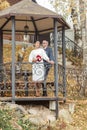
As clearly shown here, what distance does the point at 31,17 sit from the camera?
52.5 ft

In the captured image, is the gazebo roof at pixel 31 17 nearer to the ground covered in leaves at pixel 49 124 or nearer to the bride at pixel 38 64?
the bride at pixel 38 64

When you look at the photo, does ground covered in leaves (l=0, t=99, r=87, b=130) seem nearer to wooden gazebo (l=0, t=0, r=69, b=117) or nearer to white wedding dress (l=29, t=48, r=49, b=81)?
wooden gazebo (l=0, t=0, r=69, b=117)

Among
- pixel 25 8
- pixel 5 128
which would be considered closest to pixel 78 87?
pixel 25 8

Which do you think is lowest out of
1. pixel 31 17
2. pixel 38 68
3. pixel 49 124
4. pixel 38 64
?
pixel 49 124

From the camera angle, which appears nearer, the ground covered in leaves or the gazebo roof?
the ground covered in leaves

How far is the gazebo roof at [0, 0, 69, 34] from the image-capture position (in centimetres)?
1469

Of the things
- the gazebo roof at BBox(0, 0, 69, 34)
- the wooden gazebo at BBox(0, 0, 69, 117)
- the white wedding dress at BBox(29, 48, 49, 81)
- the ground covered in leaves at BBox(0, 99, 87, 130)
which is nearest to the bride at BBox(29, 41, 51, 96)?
the white wedding dress at BBox(29, 48, 49, 81)

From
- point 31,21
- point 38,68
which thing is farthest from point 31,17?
point 38,68

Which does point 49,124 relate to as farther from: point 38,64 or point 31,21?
point 31,21

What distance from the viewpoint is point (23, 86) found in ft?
53.2

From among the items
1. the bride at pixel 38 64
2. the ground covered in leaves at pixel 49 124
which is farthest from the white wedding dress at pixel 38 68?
the ground covered in leaves at pixel 49 124

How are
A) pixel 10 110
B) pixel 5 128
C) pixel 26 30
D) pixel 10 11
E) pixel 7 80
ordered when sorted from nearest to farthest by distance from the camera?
1. pixel 5 128
2. pixel 10 110
3. pixel 10 11
4. pixel 7 80
5. pixel 26 30

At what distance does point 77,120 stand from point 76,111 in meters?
0.82

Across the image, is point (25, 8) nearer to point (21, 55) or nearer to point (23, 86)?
point (23, 86)
